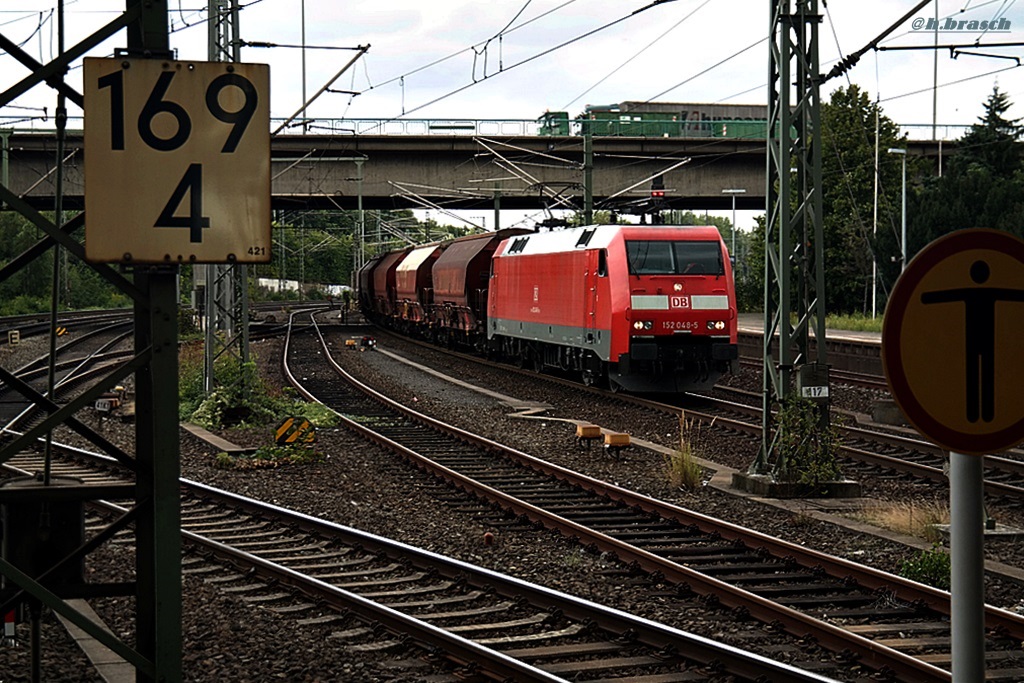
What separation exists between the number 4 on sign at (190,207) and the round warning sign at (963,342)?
2.73 meters

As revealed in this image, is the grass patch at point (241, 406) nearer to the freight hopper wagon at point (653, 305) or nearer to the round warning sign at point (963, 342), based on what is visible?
the freight hopper wagon at point (653, 305)

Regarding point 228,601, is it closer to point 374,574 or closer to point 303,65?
point 374,574

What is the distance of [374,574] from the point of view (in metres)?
9.57

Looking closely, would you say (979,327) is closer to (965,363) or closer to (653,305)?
(965,363)

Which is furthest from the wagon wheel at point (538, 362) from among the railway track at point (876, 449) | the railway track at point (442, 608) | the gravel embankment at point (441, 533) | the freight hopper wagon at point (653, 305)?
the railway track at point (442, 608)

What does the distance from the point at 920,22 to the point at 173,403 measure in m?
34.7

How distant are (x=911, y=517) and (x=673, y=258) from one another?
11453mm

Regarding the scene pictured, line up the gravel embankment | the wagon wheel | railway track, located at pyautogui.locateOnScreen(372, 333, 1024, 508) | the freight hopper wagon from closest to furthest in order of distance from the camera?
the gravel embankment → railway track, located at pyautogui.locateOnScreen(372, 333, 1024, 508) → the freight hopper wagon → the wagon wheel

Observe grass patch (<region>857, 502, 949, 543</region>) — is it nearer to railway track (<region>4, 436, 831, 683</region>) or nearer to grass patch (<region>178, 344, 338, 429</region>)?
railway track (<region>4, 436, 831, 683</region>)

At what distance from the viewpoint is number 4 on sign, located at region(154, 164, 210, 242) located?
16.4 feet

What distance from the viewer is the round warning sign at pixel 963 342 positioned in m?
3.51

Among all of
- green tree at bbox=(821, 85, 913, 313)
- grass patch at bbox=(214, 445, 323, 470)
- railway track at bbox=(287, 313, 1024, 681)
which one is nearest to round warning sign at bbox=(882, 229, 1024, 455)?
railway track at bbox=(287, 313, 1024, 681)

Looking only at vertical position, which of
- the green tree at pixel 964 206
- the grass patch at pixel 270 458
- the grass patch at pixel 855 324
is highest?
the green tree at pixel 964 206

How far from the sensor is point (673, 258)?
22.2 meters
